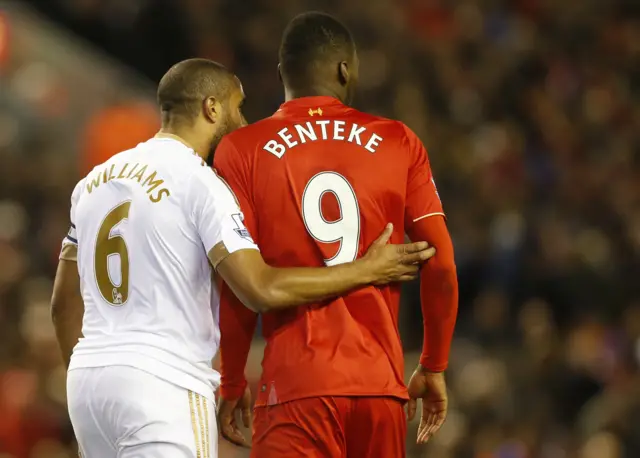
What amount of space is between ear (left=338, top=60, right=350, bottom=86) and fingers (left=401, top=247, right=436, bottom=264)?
0.75 meters

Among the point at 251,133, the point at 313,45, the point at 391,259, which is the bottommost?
the point at 391,259

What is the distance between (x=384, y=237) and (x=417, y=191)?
268 mm

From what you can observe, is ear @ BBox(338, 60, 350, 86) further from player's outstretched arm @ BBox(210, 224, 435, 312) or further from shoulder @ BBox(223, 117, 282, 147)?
player's outstretched arm @ BBox(210, 224, 435, 312)

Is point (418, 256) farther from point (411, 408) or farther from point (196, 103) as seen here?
point (196, 103)

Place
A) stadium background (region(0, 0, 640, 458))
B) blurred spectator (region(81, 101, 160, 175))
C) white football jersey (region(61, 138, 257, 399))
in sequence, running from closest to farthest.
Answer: white football jersey (region(61, 138, 257, 399)), stadium background (region(0, 0, 640, 458)), blurred spectator (region(81, 101, 160, 175))

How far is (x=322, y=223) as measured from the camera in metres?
4.36

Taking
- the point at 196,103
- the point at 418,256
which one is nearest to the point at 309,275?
the point at 418,256

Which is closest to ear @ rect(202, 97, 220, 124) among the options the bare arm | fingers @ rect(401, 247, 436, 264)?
the bare arm

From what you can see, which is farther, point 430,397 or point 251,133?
point 430,397

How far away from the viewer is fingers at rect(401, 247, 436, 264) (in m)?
4.45

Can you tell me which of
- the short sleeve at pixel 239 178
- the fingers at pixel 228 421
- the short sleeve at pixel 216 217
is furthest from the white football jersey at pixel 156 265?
the fingers at pixel 228 421

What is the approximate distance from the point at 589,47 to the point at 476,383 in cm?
555

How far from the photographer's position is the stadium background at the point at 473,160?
875cm

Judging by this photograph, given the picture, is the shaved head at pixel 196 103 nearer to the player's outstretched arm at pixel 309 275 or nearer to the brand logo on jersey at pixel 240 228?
the brand logo on jersey at pixel 240 228
